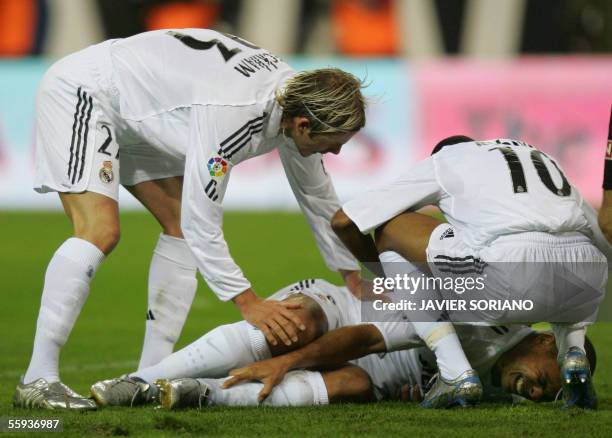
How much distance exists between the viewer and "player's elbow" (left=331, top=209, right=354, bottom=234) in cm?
519

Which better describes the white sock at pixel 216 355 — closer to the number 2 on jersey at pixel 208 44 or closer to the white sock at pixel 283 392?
the white sock at pixel 283 392

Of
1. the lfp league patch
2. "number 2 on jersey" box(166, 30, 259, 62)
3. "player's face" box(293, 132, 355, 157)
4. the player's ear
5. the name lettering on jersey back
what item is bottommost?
the lfp league patch

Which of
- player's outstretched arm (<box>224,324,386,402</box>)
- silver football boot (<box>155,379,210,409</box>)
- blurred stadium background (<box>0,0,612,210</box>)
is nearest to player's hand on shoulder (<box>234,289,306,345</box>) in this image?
player's outstretched arm (<box>224,324,386,402</box>)

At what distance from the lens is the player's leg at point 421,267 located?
15.7 ft

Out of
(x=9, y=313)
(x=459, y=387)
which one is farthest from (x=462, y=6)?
(x=459, y=387)

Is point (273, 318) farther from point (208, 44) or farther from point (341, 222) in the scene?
point (208, 44)

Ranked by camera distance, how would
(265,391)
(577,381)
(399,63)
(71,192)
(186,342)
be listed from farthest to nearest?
1. (399,63)
2. (186,342)
3. (71,192)
4. (265,391)
5. (577,381)

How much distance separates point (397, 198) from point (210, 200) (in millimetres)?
820

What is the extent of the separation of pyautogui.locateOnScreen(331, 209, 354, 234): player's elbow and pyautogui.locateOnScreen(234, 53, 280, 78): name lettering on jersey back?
29.1 inches

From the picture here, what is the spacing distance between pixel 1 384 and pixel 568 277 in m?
2.74

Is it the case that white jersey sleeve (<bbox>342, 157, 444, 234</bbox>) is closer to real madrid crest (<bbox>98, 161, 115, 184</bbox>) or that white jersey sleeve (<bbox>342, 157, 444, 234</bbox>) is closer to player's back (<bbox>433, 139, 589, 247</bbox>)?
player's back (<bbox>433, 139, 589, 247</bbox>)

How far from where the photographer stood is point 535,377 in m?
4.95

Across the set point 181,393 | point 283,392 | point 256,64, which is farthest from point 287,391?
point 256,64

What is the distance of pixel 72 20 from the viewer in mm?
18312
